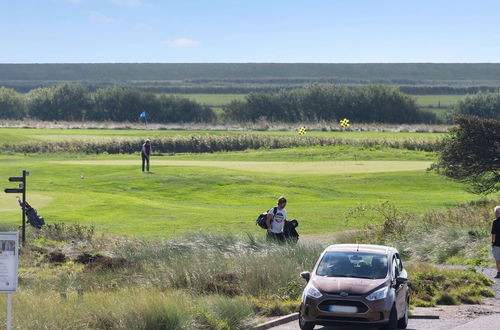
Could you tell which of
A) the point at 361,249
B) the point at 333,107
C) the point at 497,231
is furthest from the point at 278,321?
the point at 333,107

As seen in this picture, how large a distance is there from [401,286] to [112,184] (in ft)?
114

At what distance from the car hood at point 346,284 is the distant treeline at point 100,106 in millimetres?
124266

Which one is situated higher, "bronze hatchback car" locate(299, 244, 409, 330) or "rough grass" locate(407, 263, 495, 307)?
"bronze hatchback car" locate(299, 244, 409, 330)

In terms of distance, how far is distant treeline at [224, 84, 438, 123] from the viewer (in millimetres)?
144000

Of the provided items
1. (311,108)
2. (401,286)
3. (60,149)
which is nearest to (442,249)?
(401,286)

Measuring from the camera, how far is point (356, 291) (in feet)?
55.9

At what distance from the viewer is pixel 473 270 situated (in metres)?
25.9

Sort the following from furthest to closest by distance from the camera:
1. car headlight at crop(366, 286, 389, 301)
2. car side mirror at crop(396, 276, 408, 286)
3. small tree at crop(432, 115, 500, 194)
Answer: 1. small tree at crop(432, 115, 500, 194)
2. car side mirror at crop(396, 276, 408, 286)
3. car headlight at crop(366, 286, 389, 301)

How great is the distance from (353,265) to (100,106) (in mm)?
130208

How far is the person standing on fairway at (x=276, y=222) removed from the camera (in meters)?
24.3

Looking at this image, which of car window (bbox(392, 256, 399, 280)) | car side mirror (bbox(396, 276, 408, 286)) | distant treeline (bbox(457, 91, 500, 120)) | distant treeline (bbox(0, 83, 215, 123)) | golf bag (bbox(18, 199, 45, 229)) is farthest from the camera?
distant treeline (bbox(457, 91, 500, 120))

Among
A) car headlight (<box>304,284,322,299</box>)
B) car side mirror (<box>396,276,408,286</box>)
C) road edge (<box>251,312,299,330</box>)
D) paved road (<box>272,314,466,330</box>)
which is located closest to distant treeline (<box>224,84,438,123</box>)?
paved road (<box>272,314,466,330</box>)

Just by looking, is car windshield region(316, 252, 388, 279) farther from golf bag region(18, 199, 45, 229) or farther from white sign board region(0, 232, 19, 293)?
golf bag region(18, 199, 45, 229)

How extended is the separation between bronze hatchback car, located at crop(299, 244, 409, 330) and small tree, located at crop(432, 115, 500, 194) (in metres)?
28.0
